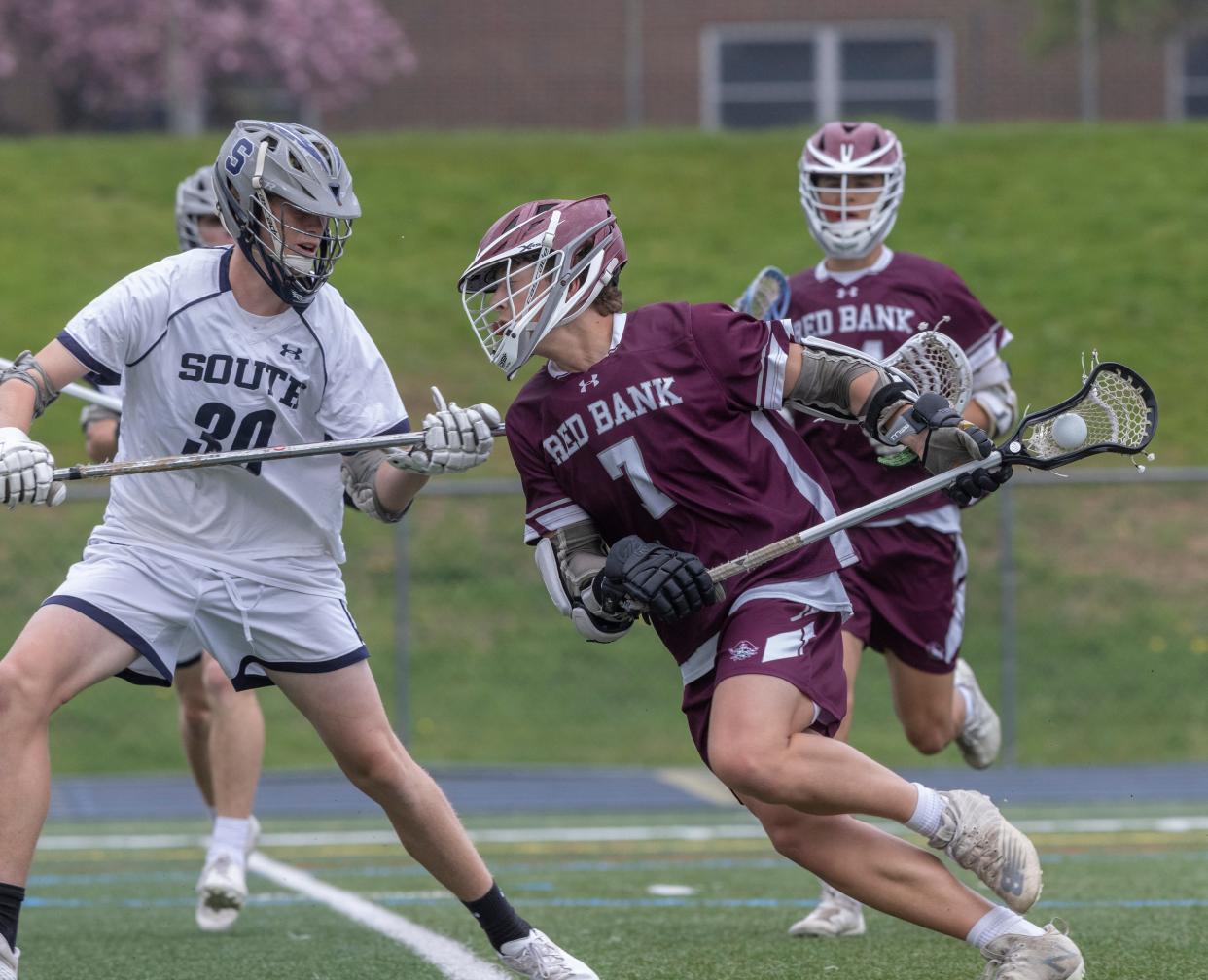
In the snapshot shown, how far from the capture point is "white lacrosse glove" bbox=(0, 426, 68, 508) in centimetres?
427

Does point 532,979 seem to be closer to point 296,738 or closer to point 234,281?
point 234,281

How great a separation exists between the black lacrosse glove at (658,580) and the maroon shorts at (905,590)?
2033 millimetres

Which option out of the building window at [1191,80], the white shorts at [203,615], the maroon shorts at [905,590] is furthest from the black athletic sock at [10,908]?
the building window at [1191,80]

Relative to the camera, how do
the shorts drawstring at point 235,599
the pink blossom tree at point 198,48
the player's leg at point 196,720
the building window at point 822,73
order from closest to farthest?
the shorts drawstring at point 235,599 < the player's leg at point 196,720 < the pink blossom tree at point 198,48 < the building window at point 822,73

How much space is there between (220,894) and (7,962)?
1.80 meters

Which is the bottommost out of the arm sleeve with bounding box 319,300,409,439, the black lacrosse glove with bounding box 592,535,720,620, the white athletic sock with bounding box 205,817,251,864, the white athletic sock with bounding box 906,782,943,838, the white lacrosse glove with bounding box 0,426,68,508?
the white athletic sock with bounding box 205,817,251,864

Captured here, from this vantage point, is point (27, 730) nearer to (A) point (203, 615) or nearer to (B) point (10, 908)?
(B) point (10, 908)

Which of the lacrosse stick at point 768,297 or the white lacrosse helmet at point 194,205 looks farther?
the white lacrosse helmet at point 194,205

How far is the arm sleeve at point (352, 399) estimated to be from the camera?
4.79 m

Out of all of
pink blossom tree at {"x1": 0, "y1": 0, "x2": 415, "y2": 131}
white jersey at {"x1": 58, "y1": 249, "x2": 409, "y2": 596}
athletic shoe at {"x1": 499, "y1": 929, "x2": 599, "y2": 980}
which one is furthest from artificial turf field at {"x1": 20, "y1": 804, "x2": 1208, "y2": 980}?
pink blossom tree at {"x1": 0, "y1": 0, "x2": 415, "y2": 131}

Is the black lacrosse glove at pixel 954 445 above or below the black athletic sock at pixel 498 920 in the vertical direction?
above

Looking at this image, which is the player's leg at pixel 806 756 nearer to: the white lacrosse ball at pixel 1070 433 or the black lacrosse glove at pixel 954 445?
the black lacrosse glove at pixel 954 445

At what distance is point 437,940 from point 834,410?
7.48 ft

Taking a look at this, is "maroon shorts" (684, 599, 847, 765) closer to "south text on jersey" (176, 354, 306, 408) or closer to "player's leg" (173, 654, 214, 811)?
"south text on jersey" (176, 354, 306, 408)
